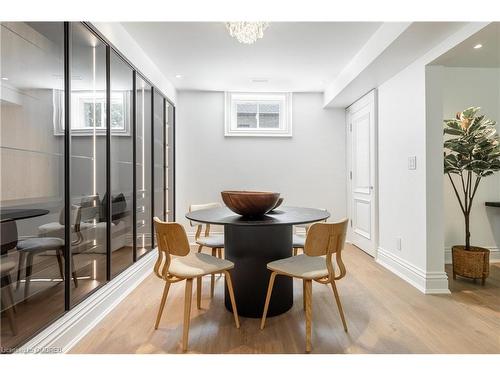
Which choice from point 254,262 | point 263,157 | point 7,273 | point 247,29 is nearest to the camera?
point 7,273

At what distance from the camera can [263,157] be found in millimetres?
4922

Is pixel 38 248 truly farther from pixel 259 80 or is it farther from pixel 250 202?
pixel 259 80

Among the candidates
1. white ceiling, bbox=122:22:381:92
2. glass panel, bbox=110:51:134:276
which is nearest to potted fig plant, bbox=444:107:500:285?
white ceiling, bbox=122:22:381:92

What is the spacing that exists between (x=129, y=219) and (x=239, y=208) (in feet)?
4.40

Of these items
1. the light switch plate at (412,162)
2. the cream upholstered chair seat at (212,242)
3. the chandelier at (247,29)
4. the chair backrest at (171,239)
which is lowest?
the cream upholstered chair seat at (212,242)

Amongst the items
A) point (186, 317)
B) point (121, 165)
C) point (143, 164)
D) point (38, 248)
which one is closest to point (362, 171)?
point (143, 164)

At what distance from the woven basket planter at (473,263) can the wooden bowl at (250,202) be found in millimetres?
2161

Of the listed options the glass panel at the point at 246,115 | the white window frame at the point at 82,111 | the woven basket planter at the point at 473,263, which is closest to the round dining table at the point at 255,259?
the white window frame at the point at 82,111

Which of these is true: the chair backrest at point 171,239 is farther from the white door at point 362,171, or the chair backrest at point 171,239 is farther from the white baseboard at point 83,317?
the white door at point 362,171

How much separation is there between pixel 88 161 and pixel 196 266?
113 cm

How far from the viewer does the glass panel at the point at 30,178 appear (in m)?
1.46

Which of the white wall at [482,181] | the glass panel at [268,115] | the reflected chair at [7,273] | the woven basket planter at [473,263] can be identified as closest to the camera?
the reflected chair at [7,273]

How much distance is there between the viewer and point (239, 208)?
2.23m
